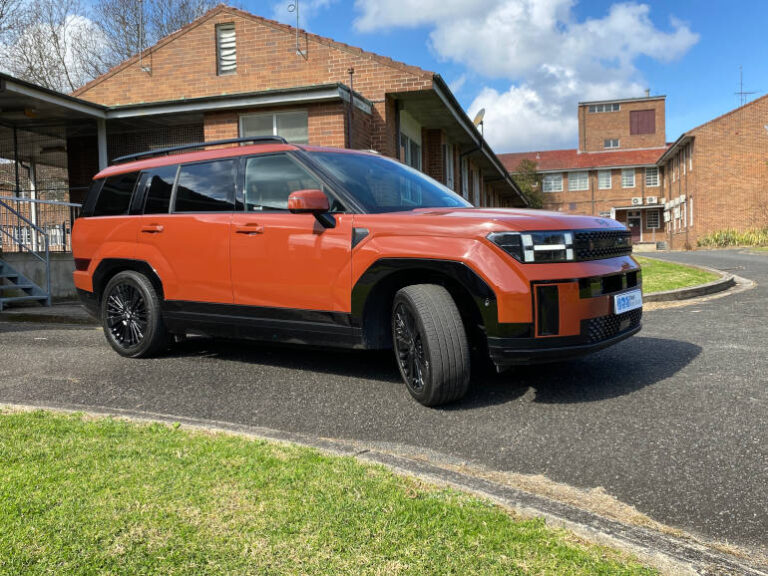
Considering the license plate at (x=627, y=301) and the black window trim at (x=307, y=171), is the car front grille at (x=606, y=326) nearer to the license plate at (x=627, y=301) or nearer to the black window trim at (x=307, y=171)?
the license plate at (x=627, y=301)

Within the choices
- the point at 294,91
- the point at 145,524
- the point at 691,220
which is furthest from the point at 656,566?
the point at 691,220

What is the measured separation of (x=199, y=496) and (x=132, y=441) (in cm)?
95

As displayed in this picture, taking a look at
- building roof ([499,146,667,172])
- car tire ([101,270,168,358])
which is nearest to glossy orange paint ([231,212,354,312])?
car tire ([101,270,168,358])

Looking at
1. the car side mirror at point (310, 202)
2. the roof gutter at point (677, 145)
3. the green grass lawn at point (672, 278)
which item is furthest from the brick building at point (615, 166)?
the car side mirror at point (310, 202)

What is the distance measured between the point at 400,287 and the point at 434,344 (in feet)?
2.32

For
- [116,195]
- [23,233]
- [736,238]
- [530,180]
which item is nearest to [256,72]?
[23,233]

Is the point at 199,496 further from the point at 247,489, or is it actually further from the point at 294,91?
the point at 294,91

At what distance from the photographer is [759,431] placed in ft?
11.5

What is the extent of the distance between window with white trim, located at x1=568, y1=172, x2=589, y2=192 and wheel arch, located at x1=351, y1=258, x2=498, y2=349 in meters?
57.5

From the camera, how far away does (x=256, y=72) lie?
17.2m

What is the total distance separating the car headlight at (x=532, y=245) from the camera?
3.81 metres

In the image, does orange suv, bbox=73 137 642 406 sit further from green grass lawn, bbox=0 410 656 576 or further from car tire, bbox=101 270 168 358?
green grass lawn, bbox=0 410 656 576

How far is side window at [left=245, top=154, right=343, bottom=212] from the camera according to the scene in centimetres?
484

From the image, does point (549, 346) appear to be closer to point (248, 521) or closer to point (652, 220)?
point (248, 521)
